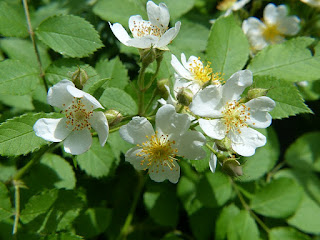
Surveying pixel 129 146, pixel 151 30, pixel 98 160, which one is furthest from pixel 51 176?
pixel 151 30

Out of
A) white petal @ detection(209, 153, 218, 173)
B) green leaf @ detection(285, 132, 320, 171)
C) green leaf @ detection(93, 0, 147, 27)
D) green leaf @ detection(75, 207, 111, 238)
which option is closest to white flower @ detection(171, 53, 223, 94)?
white petal @ detection(209, 153, 218, 173)

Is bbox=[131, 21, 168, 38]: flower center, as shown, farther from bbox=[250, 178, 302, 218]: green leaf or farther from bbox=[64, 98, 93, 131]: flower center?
bbox=[250, 178, 302, 218]: green leaf

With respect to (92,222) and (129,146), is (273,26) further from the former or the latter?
(92,222)

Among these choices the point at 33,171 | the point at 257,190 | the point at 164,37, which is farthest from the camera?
the point at 257,190

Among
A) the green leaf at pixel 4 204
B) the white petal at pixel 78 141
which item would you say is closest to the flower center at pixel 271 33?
the white petal at pixel 78 141

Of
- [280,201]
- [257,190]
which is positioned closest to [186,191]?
[257,190]

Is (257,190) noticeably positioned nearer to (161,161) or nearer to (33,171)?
(161,161)
